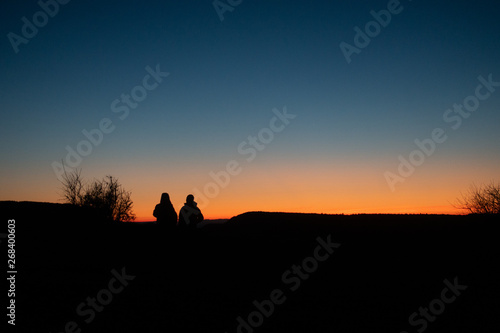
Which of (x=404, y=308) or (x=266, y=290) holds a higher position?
(x=266, y=290)

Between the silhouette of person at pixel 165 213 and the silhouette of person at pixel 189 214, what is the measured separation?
1.09 feet

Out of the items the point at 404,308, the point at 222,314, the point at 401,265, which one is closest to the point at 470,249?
the point at 401,265

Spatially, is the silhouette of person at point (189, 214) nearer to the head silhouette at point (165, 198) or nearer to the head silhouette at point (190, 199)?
the head silhouette at point (190, 199)

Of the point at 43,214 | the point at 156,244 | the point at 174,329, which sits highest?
the point at 43,214

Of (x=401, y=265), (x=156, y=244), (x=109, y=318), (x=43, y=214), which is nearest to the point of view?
(x=109, y=318)

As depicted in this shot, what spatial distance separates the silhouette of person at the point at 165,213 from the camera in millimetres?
12672

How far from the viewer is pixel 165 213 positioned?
12.7 meters

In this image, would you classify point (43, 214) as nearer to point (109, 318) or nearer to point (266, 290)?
point (109, 318)

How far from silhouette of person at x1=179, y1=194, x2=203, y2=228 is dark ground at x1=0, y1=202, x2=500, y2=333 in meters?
0.48

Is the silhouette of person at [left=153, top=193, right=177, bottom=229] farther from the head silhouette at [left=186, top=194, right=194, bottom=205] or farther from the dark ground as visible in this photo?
the head silhouette at [left=186, top=194, right=194, bottom=205]

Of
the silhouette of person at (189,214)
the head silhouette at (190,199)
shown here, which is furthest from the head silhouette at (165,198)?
the head silhouette at (190,199)

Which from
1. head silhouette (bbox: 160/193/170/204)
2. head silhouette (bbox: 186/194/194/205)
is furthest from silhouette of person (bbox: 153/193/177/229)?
head silhouette (bbox: 186/194/194/205)

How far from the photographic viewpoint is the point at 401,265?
10.7m

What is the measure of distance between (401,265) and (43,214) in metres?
17.6
